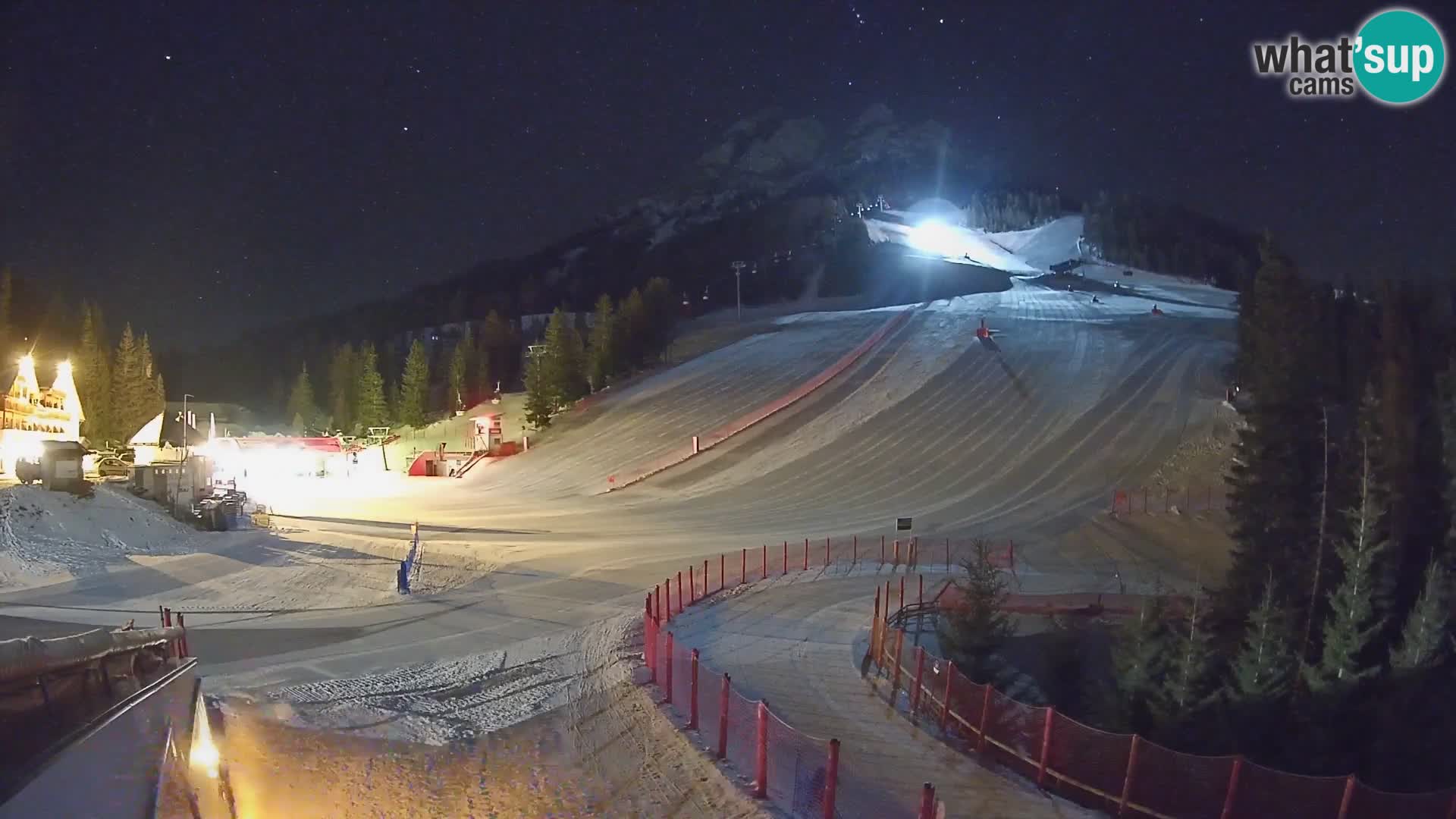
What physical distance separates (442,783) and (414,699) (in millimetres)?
3274

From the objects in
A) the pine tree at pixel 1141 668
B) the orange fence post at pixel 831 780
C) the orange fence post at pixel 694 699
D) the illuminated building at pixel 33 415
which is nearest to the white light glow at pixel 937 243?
the illuminated building at pixel 33 415

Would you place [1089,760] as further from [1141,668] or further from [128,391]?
[128,391]

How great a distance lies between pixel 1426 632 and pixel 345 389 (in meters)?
92.6

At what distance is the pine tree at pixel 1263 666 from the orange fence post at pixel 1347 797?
40.2 ft

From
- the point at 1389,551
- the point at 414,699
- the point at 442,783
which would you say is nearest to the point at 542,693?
the point at 414,699

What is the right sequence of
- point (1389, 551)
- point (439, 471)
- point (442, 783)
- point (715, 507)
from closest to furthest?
point (442, 783), point (1389, 551), point (715, 507), point (439, 471)

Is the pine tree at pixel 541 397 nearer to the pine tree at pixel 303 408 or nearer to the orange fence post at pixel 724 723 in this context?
the pine tree at pixel 303 408

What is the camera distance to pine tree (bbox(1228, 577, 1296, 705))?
62.6 feet

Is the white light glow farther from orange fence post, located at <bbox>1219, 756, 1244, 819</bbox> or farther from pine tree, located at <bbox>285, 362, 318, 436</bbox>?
orange fence post, located at <bbox>1219, 756, 1244, 819</bbox>

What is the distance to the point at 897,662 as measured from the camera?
13.0 meters

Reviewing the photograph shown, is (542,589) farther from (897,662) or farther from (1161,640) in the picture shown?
(1161,640)

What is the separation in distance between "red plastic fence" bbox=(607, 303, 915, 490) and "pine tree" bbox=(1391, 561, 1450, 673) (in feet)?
99.1

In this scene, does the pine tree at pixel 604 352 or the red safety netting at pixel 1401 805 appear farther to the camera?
the pine tree at pixel 604 352

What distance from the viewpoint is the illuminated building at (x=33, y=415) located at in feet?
136
